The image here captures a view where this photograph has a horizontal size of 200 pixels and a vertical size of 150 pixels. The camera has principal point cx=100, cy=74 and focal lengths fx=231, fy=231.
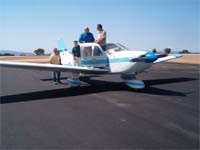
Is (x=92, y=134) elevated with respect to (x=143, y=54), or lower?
lower

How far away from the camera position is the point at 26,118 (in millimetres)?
5441

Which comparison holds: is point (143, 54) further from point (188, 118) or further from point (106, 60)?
point (188, 118)

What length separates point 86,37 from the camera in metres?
10.8

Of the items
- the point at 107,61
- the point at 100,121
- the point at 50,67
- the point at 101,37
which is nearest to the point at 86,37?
the point at 101,37

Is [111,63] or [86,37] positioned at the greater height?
[86,37]

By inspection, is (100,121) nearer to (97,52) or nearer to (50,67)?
(50,67)

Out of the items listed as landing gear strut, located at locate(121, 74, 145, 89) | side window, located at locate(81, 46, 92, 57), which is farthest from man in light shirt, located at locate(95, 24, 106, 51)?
landing gear strut, located at locate(121, 74, 145, 89)

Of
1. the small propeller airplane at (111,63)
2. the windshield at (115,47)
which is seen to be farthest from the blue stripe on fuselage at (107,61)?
the windshield at (115,47)

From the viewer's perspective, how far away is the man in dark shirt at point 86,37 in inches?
425

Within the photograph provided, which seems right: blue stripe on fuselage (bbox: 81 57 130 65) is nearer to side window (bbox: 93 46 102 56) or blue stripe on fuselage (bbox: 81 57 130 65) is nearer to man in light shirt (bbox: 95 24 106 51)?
side window (bbox: 93 46 102 56)

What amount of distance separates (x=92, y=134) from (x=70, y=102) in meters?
2.88

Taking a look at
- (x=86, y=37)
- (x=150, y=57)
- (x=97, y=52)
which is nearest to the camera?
(x=150, y=57)

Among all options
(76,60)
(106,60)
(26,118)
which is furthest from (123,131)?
(76,60)

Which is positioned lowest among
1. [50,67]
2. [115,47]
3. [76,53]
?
[50,67]
